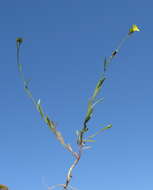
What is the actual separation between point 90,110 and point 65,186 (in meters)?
0.39

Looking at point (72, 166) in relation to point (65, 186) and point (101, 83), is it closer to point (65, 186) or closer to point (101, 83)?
point (65, 186)

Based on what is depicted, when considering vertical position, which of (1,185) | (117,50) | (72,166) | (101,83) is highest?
(117,50)

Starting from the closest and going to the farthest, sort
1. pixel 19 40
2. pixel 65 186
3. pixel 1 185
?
1. pixel 65 186
2. pixel 19 40
3. pixel 1 185

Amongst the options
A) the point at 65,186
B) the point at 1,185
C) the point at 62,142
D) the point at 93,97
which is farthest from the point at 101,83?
the point at 1,185

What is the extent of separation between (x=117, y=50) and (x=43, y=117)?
18.8 inches

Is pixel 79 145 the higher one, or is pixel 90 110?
pixel 90 110

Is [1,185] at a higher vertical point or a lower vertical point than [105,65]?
lower

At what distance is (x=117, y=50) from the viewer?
1.83 meters

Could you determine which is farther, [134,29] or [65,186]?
[134,29]

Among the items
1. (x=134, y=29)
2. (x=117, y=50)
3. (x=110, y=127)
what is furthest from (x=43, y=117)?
(x=134, y=29)

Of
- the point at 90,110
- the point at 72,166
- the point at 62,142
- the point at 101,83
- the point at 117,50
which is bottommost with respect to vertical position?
the point at 72,166

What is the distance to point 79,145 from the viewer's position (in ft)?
5.68

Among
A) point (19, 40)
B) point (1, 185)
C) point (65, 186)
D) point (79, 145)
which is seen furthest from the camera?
point (1, 185)

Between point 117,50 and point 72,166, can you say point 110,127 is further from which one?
point 117,50
